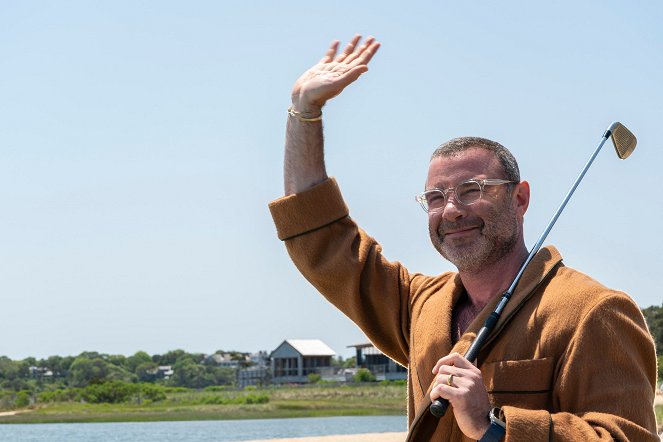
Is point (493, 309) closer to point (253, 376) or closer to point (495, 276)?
point (495, 276)

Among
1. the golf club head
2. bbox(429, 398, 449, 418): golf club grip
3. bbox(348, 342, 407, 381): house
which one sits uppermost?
bbox(348, 342, 407, 381): house

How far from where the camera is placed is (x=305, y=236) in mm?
3670

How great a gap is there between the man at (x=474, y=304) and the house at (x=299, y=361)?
73.7 metres

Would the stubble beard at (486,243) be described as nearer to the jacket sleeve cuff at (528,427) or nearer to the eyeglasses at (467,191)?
the eyeglasses at (467,191)

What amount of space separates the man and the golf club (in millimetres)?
32

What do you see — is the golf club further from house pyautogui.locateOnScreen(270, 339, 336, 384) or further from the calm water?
house pyautogui.locateOnScreen(270, 339, 336, 384)

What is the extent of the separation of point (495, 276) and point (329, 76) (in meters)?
0.86

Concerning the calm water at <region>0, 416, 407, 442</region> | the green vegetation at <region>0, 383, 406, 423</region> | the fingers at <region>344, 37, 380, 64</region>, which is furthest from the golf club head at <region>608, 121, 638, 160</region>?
the green vegetation at <region>0, 383, 406, 423</region>

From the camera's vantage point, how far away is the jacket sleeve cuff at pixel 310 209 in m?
3.65

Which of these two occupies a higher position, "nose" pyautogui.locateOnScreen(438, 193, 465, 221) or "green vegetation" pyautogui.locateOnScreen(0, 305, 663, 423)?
"green vegetation" pyautogui.locateOnScreen(0, 305, 663, 423)

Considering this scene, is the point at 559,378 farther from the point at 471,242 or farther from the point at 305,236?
the point at 305,236

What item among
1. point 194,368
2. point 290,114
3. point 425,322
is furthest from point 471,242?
point 194,368

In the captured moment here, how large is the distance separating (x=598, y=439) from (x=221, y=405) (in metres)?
54.8

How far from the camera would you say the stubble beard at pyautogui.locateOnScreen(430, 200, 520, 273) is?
3.20 m
